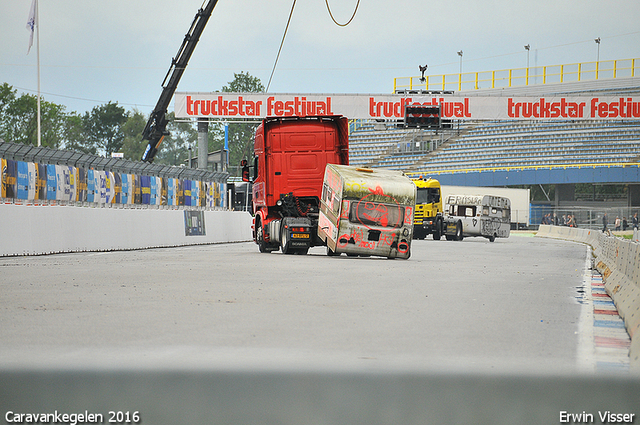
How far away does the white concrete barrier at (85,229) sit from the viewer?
1816cm

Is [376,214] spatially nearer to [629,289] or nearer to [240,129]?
[629,289]

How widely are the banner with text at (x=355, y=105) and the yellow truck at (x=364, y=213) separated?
2596cm

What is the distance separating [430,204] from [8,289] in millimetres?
32271

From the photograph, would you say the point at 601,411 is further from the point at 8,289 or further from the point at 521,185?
the point at 521,185

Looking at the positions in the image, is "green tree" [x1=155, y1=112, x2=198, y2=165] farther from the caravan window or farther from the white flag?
the caravan window

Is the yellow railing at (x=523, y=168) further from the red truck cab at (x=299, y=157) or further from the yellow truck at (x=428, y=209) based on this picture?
the red truck cab at (x=299, y=157)

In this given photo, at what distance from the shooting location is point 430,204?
41250mm

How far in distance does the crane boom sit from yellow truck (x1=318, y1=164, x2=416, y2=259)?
29.9 m

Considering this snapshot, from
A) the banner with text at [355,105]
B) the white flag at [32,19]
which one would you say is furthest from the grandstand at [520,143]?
the white flag at [32,19]

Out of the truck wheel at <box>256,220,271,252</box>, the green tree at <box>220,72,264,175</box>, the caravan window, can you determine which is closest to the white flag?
the truck wheel at <box>256,220,271,252</box>

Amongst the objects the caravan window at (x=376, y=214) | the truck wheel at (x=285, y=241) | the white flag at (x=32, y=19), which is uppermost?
the white flag at (x=32, y=19)

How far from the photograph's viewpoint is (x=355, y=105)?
4669 cm

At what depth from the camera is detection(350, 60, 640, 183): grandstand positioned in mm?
64938

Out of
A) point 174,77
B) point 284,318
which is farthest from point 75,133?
point 284,318
